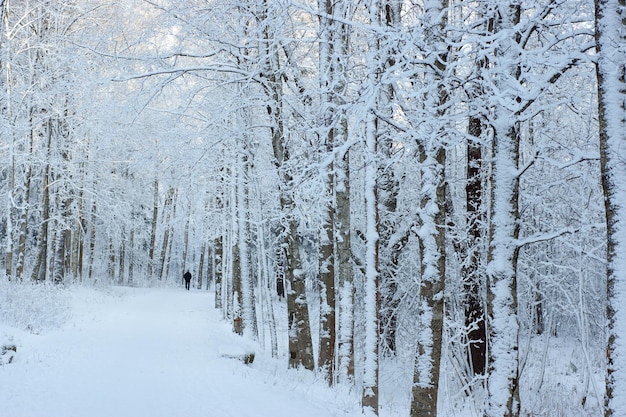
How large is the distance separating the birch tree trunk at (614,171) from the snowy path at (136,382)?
3.45m

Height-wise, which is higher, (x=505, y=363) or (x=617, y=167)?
(x=617, y=167)

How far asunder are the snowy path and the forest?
5.13ft

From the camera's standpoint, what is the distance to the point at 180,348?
37.9 feet

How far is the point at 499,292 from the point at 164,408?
4116 mm

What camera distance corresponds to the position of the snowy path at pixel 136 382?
6238 millimetres

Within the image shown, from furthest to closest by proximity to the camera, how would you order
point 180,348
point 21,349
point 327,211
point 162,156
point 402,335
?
point 162,156 < point 402,335 < point 180,348 < point 327,211 < point 21,349

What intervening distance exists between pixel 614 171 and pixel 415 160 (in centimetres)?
535

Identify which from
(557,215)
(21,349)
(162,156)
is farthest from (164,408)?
(162,156)

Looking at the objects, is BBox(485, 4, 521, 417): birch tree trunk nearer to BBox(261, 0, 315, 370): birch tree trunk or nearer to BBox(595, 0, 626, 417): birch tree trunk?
BBox(595, 0, 626, 417): birch tree trunk

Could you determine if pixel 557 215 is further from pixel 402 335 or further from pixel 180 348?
pixel 180 348

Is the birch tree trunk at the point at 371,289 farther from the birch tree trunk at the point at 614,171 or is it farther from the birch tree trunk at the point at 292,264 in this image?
the birch tree trunk at the point at 292,264

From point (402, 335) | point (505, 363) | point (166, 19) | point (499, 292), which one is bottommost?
point (402, 335)

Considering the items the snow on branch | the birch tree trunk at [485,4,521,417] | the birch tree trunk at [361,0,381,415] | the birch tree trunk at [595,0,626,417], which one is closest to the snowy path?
the birch tree trunk at [361,0,381,415]

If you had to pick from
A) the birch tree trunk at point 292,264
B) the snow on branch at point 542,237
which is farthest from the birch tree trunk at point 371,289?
the birch tree trunk at point 292,264
